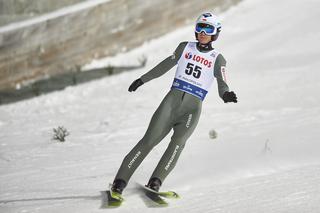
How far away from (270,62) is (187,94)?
17.2 ft

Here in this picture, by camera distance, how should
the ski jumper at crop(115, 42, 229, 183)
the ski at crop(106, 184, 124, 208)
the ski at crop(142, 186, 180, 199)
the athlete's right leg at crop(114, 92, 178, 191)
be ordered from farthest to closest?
the ski jumper at crop(115, 42, 229, 183), the athlete's right leg at crop(114, 92, 178, 191), the ski at crop(142, 186, 180, 199), the ski at crop(106, 184, 124, 208)

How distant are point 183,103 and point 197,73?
12.6 inches

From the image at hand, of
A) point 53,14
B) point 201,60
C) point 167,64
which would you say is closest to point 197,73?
point 201,60

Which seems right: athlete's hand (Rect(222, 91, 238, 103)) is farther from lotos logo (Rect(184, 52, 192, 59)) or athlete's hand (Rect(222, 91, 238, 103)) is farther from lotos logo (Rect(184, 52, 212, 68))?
lotos logo (Rect(184, 52, 192, 59))

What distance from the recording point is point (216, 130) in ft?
24.9

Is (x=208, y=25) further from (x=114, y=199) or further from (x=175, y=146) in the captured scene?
(x=114, y=199)

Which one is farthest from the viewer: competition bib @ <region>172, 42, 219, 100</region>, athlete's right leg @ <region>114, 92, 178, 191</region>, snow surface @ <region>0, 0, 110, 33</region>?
snow surface @ <region>0, 0, 110, 33</region>

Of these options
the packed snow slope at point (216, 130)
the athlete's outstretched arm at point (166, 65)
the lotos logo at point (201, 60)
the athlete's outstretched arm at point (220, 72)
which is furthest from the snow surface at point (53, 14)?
the athlete's outstretched arm at point (220, 72)

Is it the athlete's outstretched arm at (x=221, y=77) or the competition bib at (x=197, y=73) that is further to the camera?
the competition bib at (x=197, y=73)

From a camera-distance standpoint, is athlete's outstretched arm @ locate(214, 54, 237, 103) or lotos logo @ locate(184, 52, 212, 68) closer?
athlete's outstretched arm @ locate(214, 54, 237, 103)

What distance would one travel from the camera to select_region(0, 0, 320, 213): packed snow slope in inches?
194

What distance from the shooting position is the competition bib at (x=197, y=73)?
5258 mm

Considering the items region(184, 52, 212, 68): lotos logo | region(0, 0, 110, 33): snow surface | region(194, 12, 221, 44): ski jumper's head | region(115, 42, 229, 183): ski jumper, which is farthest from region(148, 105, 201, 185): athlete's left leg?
region(0, 0, 110, 33): snow surface

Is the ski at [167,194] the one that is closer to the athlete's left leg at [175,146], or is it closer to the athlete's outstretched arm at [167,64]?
the athlete's left leg at [175,146]
